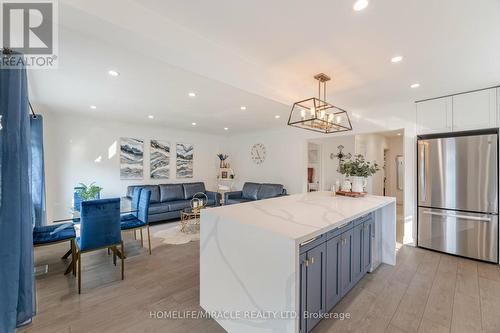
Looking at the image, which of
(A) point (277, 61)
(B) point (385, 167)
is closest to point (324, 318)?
(A) point (277, 61)

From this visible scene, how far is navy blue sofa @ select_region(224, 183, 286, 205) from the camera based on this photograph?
19.2 ft

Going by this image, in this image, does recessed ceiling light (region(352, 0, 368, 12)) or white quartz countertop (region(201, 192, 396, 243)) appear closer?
white quartz countertop (region(201, 192, 396, 243))

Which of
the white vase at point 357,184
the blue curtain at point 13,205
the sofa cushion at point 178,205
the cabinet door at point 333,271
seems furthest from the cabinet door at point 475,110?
the sofa cushion at point 178,205

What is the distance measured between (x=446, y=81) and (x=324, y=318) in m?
3.76

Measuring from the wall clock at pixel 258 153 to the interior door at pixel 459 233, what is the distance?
418 cm

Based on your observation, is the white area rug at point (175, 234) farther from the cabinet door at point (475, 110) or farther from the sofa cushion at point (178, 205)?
the cabinet door at point (475, 110)

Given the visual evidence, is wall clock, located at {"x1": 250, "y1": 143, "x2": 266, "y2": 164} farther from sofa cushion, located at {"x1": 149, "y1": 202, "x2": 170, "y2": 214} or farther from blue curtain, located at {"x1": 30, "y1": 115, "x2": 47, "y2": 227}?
blue curtain, located at {"x1": 30, "y1": 115, "x2": 47, "y2": 227}

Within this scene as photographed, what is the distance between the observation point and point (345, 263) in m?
2.16

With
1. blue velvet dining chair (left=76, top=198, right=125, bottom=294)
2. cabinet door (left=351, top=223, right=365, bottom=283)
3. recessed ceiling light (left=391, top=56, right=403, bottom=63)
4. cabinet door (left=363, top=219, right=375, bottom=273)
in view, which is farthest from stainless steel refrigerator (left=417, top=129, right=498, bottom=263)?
blue velvet dining chair (left=76, top=198, right=125, bottom=294)

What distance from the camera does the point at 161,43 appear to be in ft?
6.50

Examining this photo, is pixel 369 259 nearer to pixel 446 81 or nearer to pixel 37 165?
pixel 446 81

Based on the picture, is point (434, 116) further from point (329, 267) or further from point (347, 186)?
point (329, 267)

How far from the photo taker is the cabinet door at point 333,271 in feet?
6.17

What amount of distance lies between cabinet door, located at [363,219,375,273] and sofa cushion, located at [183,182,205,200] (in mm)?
4825
